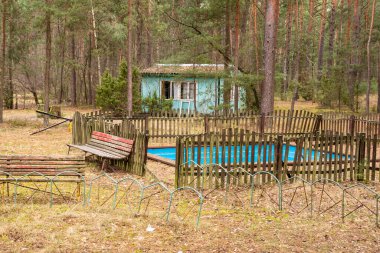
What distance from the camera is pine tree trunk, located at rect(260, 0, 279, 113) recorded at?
21.5 metres

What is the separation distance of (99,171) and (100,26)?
28147 mm

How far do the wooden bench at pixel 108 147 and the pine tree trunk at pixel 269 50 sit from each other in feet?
38.7

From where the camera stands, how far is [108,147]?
39.1 ft

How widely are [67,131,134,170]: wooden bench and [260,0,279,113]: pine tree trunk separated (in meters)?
11.8

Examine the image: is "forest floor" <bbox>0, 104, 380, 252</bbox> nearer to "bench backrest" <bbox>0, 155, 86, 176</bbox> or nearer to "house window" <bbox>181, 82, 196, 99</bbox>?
"bench backrest" <bbox>0, 155, 86, 176</bbox>

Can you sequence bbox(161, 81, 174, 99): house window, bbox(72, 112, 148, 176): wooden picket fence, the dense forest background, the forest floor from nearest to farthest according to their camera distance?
the forest floor
bbox(72, 112, 148, 176): wooden picket fence
the dense forest background
bbox(161, 81, 174, 99): house window

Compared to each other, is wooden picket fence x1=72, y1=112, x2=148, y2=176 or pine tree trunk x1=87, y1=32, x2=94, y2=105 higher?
pine tree trunk x1=87, y1=32, x2=94, y2=105

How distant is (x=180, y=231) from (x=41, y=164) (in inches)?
144

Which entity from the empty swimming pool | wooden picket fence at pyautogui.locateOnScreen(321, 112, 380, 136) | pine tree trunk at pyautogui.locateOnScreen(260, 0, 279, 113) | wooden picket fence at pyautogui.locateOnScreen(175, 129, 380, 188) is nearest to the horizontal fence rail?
wooden picket fence at pyautogui.locateOnScreen(321, 112, 380, 136)

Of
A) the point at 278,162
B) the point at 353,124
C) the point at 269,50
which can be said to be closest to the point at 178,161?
the point at 278,162

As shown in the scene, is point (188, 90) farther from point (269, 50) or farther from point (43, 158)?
point (43, 158)

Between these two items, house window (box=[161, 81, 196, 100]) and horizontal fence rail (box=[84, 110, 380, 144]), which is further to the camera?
house window (box=[161, 81, 196, 100])

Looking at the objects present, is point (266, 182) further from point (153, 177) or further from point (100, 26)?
point (100, 26)

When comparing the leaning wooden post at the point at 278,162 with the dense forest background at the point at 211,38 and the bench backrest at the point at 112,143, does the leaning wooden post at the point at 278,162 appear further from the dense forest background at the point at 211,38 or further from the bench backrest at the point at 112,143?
the dense forest background at the point at 211,38
